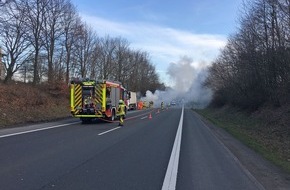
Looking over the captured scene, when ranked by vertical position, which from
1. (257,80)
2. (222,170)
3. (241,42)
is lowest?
(222,170)

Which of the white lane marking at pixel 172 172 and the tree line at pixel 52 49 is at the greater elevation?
the tree line at pixel 52 49

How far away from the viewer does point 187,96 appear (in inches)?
3984

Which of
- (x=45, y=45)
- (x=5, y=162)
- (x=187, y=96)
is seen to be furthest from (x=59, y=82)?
(x=187, y=96)

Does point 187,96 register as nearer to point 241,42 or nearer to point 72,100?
point 241,42

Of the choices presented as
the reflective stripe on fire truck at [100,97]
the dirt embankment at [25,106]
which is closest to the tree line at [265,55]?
the reflective stripe on fire truck at [100,97]

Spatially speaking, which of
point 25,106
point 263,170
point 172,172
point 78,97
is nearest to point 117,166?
point 172,172

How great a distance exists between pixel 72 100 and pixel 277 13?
16.9 meters

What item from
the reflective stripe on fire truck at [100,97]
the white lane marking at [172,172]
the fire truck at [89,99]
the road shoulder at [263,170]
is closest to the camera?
the white lane marking at [172,172]

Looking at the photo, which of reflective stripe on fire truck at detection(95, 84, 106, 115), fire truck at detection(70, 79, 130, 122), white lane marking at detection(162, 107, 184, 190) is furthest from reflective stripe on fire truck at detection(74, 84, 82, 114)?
white lane marking at detection(162, 107, 184, 190)

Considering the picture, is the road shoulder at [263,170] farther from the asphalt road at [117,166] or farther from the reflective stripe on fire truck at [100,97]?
the reflective stripe on fire truck at [100,97]

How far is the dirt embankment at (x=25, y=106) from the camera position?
25.1 metres

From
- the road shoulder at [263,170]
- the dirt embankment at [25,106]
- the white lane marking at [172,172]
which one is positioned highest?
the dirt embankment at [25,106]

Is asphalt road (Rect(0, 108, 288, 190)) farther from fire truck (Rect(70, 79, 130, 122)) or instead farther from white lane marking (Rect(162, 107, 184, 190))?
fire truck (Rect(70, 79, 130, 122))

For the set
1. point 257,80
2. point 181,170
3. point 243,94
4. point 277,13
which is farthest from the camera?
point 243,94
